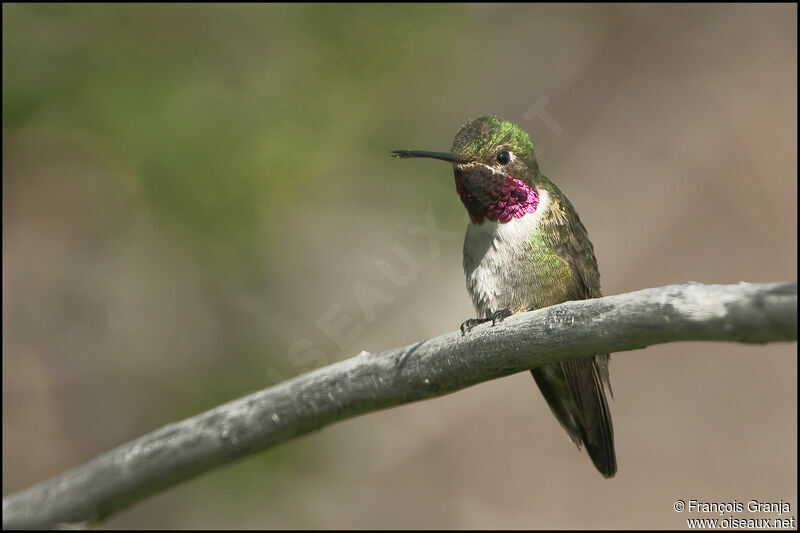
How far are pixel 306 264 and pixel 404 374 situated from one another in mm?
4310

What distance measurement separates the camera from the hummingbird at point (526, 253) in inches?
147

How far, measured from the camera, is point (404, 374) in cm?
291

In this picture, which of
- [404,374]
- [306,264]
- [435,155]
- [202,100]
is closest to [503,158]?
[435,155]

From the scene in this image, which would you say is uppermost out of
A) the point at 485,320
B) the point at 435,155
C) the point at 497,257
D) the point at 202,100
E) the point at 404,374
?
the point at 202,100

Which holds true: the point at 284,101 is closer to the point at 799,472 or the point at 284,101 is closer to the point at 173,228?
the point at 173,228

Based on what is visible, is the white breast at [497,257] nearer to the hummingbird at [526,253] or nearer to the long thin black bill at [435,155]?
the hummingbird at [526,253]

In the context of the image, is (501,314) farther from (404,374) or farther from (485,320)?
(404,374)

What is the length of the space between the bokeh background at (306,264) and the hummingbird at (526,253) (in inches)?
100

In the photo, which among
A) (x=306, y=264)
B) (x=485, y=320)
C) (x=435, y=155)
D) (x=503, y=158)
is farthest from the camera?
(x=306, y=264)

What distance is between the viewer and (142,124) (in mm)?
6039

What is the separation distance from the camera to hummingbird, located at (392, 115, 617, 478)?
3723 millimetres

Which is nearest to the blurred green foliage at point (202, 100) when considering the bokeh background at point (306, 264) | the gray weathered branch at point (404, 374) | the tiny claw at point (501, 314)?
the bokeh background at point (306, 264)

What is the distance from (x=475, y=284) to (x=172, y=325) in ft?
11.1

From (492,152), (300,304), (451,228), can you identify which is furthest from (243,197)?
(492,152)
